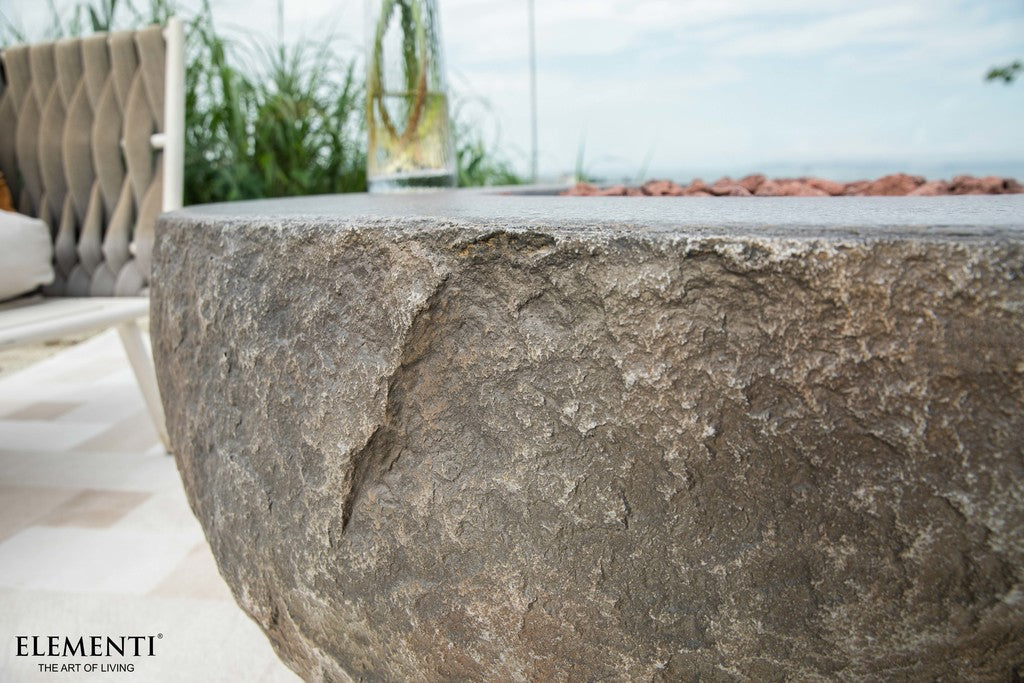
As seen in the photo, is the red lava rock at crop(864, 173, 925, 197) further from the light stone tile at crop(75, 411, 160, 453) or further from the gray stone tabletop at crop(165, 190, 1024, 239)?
the light stone tile at crop(75, 411, 160, 453)

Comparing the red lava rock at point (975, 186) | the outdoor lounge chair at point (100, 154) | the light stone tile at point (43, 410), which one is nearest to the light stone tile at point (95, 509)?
the outdoor lounge chair at point (100, 154)

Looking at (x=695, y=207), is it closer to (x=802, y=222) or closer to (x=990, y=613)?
(x=802, y=222)

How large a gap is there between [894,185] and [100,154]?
1.73 meters

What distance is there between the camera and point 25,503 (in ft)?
5.31

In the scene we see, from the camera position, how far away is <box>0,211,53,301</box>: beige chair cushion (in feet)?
5.37

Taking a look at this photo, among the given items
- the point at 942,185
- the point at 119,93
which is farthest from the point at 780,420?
the point at 119,93

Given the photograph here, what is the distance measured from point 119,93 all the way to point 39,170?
295mm

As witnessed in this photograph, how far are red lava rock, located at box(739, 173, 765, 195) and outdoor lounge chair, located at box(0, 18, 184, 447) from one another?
4.02 ft

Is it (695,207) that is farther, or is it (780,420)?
(695,207)

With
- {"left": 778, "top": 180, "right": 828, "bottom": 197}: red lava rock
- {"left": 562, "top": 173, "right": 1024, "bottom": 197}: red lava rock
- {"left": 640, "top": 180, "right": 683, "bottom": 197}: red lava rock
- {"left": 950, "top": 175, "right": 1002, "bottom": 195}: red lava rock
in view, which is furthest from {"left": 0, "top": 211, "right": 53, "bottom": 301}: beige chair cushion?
{"left": 950, "top": 175, "right": 1002, "bottom": 195}: red lava rock

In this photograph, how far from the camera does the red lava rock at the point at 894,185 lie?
127 cm

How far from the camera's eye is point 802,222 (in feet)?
1.91

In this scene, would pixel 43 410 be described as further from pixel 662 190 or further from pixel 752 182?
pixel 752 182

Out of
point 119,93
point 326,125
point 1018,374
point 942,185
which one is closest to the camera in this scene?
point 1018,374
